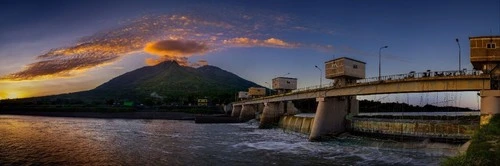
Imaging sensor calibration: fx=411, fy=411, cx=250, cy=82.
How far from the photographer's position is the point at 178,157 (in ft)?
127

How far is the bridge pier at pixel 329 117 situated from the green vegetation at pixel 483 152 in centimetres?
2605

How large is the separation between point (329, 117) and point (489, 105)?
2335 cm

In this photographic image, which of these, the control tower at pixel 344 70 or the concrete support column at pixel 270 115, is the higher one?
the control tower at pixel 344 70

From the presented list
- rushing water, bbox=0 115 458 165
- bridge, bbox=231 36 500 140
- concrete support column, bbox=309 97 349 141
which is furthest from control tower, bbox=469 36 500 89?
concrete support column, bbox=309 97 349 141

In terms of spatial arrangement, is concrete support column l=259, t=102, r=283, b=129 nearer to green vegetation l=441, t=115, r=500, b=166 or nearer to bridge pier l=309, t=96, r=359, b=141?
bridge pier l=309, t=96, r=359, b=141

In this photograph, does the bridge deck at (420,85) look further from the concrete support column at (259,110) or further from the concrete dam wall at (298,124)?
the concrete support column at (259,110)

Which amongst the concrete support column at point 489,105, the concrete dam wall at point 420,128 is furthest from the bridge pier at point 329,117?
the concrete support column at point 489,105

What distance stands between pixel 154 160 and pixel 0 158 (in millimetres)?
13614

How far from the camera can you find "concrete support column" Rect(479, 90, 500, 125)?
35.3 metres

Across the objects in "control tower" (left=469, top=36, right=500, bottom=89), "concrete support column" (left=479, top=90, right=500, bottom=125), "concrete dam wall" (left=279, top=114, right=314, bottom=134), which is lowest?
"concrete dam wall" (left=279, top=114, right=314, bottom=134)

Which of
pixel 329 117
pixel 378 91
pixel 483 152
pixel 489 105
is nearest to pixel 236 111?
pixel 329 117

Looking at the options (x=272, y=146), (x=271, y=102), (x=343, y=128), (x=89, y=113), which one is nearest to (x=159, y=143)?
(x=272, y=146)

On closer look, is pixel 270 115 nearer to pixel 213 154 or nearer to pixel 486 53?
pixel 213 154

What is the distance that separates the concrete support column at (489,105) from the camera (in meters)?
35.3
